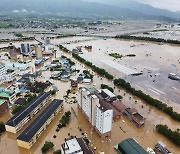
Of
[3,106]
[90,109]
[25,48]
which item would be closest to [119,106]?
[90,109]

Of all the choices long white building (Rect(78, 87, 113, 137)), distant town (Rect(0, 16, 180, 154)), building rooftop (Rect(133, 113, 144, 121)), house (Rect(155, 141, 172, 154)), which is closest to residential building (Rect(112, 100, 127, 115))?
distant town (Rect(0, 16, 180, 154))

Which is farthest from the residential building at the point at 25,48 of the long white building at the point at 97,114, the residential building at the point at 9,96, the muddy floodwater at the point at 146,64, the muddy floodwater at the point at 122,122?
the long white building at the point at 97,114

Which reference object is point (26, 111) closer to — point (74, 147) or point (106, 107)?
point (74, 147)

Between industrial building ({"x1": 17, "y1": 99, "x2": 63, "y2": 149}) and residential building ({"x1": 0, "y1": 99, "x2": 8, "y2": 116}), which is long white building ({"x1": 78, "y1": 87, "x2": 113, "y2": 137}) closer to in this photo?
industrial building ({"x1": 17, "y1": 99, "x2": 63, "y2": 149})

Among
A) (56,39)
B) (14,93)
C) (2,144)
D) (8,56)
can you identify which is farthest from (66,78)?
(56,39)

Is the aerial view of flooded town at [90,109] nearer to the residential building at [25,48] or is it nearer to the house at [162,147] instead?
the house at [162,147]

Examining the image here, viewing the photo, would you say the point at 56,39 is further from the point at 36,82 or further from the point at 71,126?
the point at 71,126

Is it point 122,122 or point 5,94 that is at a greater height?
point 5,94
